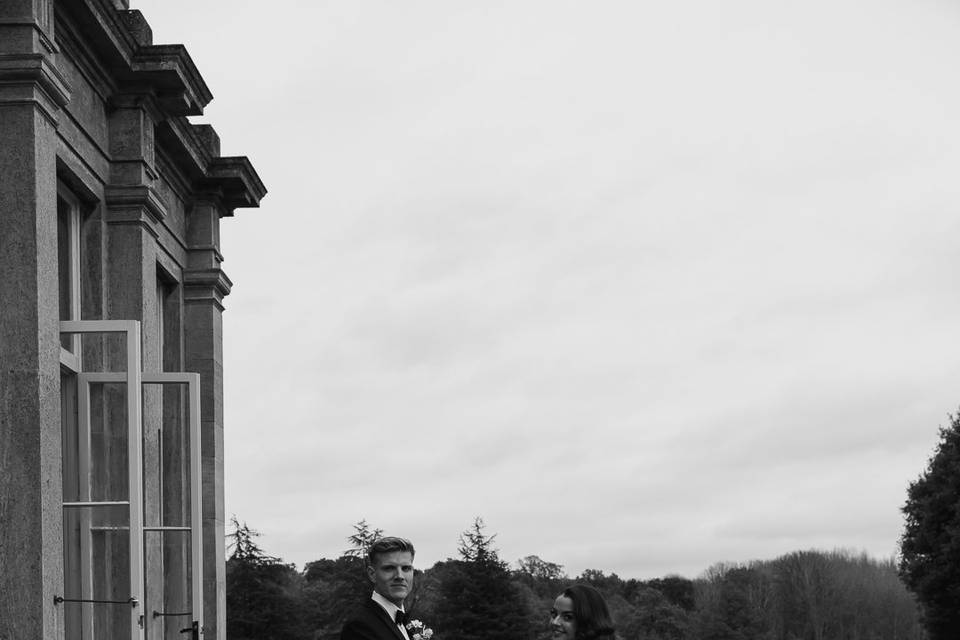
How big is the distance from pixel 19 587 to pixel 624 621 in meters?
106

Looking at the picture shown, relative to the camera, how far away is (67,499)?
13414mm

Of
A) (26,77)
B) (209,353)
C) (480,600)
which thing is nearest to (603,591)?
(480,600)

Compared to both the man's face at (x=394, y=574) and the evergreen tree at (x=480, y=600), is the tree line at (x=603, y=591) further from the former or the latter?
the man's face at (x=394, y=574)

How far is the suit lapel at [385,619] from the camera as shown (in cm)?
745

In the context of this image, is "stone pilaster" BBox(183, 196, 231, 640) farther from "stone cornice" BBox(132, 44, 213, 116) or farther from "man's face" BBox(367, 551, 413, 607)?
"man's face" BBox(367, 551, 413, 607)

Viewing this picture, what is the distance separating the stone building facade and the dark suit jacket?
4.60m

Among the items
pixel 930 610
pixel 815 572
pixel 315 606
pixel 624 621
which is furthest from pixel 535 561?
pixel 930 610

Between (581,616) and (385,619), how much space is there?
106 centimetres

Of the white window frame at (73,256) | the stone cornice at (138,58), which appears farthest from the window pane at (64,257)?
the stone cornice at (138,58)

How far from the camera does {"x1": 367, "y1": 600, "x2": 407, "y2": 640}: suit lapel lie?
7.45m

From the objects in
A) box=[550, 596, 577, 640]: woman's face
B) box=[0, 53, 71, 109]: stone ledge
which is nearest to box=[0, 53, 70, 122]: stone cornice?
box=[0, 53, 71, 109]: stone ledge

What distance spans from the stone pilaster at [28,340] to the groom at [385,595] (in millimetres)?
4603

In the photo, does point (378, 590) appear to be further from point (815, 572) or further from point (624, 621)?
point (815, 572)

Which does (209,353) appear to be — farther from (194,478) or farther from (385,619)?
(385,619)
